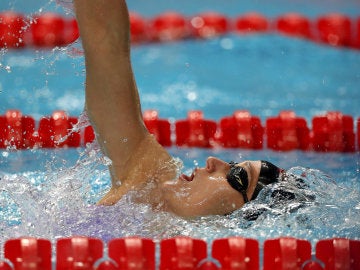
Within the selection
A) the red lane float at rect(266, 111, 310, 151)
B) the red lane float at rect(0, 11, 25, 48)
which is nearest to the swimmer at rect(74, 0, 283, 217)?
the red lane float at rect(266, 111, 310, 151)

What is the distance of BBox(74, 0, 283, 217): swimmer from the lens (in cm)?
248

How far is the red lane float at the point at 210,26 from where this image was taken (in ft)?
19.0

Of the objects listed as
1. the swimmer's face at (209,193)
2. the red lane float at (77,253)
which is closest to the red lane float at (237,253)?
the swimmer's face at (209,193)

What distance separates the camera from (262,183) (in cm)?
251

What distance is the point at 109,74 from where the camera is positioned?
2496 mm

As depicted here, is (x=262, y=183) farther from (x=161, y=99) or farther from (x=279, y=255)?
(x=161, y=99)

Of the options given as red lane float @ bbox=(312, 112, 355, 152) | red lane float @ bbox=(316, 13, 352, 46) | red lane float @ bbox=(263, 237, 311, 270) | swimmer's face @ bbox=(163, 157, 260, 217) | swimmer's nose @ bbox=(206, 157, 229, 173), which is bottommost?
red lane float @ bbox=(263, 237, 311, 270)

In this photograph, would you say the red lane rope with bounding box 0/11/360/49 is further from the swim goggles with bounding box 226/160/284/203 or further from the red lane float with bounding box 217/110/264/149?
the swim goggles with bounding box 226/160/284/203

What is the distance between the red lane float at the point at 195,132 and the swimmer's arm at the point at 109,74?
1395mm

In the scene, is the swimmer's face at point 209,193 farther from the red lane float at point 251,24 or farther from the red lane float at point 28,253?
the red lane float at point 251,24

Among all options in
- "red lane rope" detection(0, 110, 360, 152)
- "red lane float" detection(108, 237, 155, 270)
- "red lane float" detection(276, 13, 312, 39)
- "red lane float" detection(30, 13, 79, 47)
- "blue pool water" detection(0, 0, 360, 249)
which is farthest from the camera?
"red lane float" detection(276, 13, 312, 39)

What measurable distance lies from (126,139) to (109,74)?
0.74 feet

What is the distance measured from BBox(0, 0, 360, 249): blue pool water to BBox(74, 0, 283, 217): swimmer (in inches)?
2.3

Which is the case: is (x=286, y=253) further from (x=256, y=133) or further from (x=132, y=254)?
(x=256, y=133)
